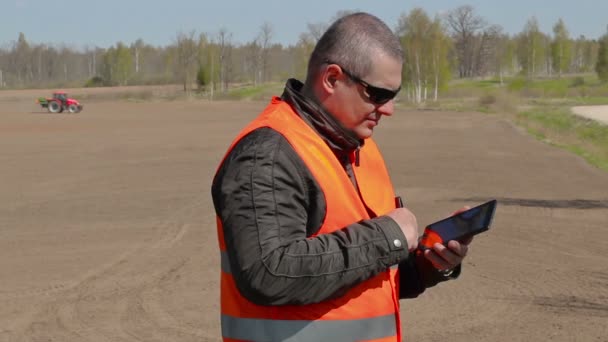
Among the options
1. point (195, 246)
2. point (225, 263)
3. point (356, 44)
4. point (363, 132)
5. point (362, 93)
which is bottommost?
point (195, 246)

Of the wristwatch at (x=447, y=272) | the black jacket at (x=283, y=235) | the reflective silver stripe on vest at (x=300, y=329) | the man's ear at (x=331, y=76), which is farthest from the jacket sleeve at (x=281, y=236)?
the wristwatch at (x=447, y=272)

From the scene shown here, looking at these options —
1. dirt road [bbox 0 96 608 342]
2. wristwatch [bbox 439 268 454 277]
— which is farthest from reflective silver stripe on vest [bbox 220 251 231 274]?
dirt road [bbox 0 96 608 342]

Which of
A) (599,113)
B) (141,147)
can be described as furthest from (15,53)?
(141,147)

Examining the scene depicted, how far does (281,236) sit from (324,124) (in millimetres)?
417

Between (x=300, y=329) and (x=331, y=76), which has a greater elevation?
(x=331, y=76)

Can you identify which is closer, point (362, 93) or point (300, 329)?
point (300, 329)

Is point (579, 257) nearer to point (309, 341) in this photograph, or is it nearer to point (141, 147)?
point (309, 341)

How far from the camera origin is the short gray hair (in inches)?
114

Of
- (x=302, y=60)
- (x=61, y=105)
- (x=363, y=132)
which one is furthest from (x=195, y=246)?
(x=302, y=60)

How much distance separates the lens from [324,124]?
2916 mm

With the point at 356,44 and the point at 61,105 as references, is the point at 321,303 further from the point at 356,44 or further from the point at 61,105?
the point at 61,105

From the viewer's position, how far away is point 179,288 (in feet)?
33.2

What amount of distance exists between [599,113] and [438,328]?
5137 cm

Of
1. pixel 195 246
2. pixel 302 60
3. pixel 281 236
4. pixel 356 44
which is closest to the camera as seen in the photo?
pixel 281 236
